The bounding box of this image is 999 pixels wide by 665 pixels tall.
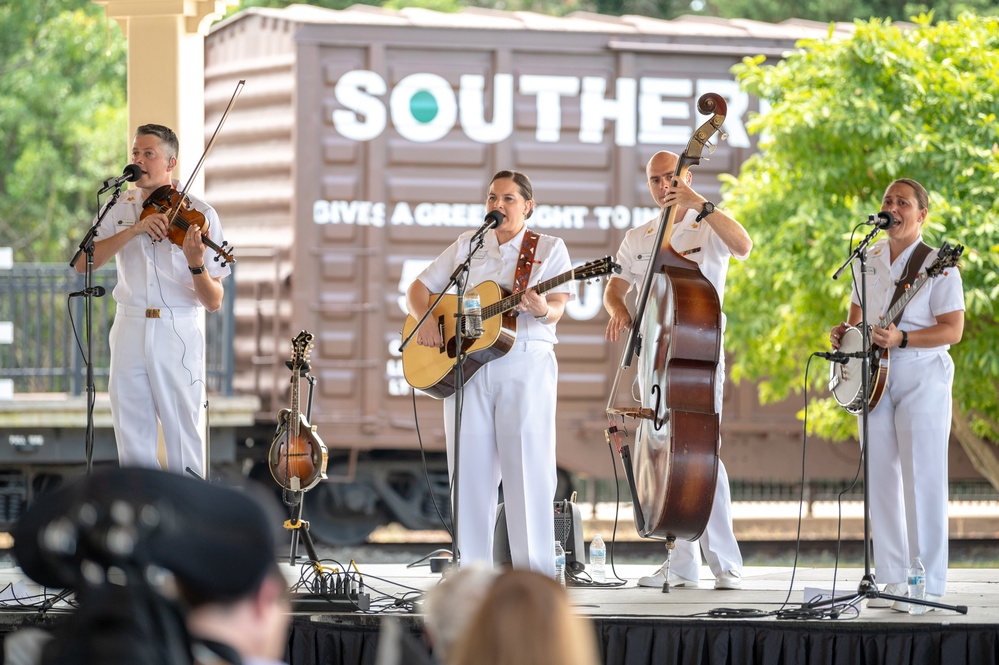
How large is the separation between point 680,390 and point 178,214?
6.84ft

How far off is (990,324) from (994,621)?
4.08 m

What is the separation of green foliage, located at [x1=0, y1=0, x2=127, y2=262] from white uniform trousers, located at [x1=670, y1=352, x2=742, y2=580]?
11.9 m

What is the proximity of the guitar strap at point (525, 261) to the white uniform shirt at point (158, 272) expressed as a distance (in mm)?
1207

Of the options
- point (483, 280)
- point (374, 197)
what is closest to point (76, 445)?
point (374, 197)

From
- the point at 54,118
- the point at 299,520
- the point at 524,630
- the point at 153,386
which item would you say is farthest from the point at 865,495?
the point at 54,118

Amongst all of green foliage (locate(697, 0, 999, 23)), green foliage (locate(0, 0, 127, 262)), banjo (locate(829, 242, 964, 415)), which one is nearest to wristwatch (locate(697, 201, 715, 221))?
banjo (locate(829, 242, 964, 415))

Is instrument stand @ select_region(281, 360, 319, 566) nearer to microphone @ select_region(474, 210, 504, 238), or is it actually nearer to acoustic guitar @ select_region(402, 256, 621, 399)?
acoustic guitar @ select_region(402, 256, 621, 399)

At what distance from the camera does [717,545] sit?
17.3 feet

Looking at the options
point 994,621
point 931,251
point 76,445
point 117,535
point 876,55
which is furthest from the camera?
point 76,445

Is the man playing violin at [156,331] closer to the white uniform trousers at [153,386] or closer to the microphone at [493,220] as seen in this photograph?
the white uniform trousers at [153,386]

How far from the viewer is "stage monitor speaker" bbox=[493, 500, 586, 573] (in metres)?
5.59

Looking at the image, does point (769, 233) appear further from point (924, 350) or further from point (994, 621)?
point (994, 621)

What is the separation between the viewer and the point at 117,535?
5.25ft

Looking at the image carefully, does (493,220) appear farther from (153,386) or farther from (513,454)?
(153,386)
